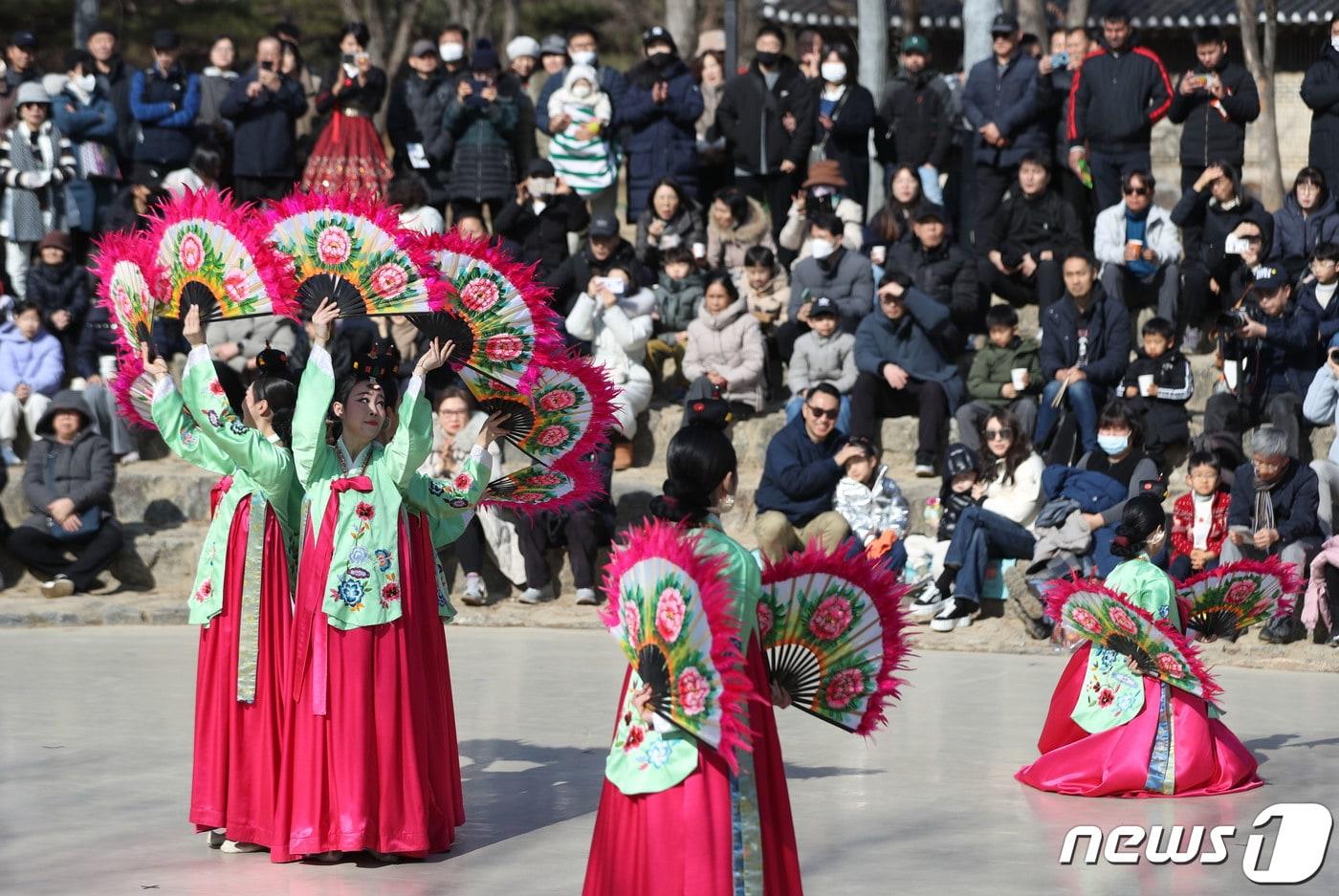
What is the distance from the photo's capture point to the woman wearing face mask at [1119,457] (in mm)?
10734

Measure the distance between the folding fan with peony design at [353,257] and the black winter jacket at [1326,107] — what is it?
357 inches

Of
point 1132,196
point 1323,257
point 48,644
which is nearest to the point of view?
point 48,644

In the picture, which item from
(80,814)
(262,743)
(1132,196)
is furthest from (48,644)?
(1132,196)

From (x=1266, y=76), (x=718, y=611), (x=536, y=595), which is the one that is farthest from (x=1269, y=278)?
(x=718, y=611)

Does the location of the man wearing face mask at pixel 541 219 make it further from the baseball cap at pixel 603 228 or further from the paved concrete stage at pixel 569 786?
the paved concrete stage at pixel 569 786

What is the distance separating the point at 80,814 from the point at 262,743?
0.94 metres

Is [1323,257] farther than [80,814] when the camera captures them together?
Yes

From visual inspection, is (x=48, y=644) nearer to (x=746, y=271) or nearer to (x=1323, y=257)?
(x=746, y=271)

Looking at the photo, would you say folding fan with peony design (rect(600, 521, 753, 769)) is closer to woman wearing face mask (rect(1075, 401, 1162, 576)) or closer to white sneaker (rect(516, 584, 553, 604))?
woman wearing face mask (rect(1075, 401, 1162, 576))

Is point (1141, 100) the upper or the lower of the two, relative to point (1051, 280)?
upper

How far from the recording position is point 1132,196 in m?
13.2

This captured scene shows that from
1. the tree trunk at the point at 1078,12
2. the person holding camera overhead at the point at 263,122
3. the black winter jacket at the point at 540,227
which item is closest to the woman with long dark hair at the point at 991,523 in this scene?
the black winter jacket at the point at 540,227

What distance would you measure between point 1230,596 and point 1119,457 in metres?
3.61

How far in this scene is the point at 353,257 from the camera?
6133 millimetres
